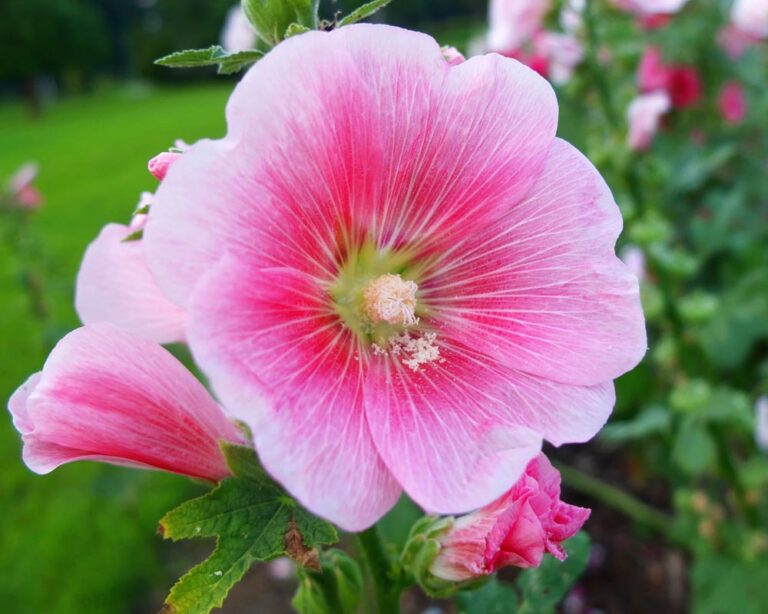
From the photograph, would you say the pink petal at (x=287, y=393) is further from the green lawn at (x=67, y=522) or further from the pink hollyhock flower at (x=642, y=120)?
the green lawn at (x=67, y=522)

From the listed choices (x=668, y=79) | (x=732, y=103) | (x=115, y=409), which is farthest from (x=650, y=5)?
(x=115, y=409)

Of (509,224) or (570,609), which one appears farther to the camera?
(570,609)

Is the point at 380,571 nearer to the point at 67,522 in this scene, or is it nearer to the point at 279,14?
the point at 279,14

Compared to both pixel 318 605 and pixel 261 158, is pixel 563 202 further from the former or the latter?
pixel 318 605

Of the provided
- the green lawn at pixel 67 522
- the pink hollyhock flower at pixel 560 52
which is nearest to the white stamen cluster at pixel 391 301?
the pink hollyhock flower at pixel 560 52

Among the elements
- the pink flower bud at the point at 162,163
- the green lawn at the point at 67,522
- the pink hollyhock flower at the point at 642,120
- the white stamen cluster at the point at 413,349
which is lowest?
the green lawn at the point at 67,522

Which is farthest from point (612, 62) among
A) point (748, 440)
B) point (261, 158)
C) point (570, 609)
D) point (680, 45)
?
point (261, 158)
